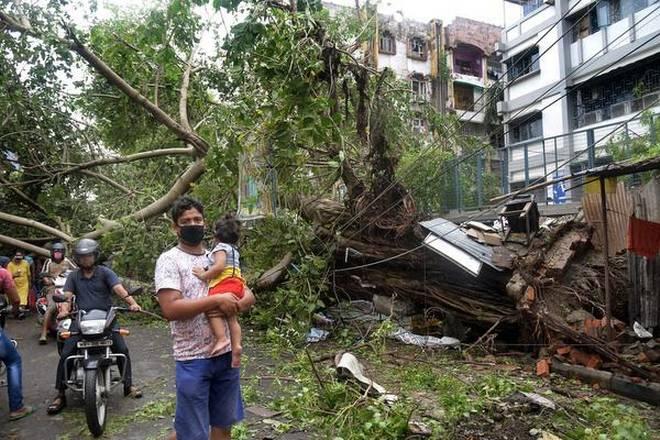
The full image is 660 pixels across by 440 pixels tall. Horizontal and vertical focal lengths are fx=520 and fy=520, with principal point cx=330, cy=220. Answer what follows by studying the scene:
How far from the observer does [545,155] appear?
12.9 m

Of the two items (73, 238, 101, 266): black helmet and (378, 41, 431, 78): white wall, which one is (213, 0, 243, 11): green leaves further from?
(378, 41, 431, 78): white wall

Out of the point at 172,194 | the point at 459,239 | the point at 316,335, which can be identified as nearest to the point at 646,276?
the point at 459,239

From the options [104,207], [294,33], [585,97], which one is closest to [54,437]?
[294,33]

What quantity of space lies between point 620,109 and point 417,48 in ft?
52.5

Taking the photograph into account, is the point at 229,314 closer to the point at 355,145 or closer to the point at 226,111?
the point at 226,111

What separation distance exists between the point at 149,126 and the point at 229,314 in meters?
11.4

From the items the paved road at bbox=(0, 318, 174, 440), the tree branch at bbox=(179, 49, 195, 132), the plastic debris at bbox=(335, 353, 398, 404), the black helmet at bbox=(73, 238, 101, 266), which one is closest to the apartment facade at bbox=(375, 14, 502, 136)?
the tree branch at bbox=(179, 49, 195, 132)

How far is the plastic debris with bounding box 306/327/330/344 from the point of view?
7766 mm

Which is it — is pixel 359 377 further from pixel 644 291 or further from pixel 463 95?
pixel 463 95

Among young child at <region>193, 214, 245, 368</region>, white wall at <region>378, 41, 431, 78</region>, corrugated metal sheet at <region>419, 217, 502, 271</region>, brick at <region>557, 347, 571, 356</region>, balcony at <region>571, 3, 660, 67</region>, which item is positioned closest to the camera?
young child at <region>193, 214, 245, 368</region>

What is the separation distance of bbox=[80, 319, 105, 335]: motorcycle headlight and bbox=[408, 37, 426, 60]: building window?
29.6 m

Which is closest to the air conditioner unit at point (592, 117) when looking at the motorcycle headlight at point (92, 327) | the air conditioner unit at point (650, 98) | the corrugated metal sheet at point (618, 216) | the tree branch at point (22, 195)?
the air conditioner unit at point (650, 98)

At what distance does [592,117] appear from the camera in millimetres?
19266

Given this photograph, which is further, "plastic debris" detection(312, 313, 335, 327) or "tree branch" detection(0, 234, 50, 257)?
"tree branch" detection(0, 234, 50, 257)
